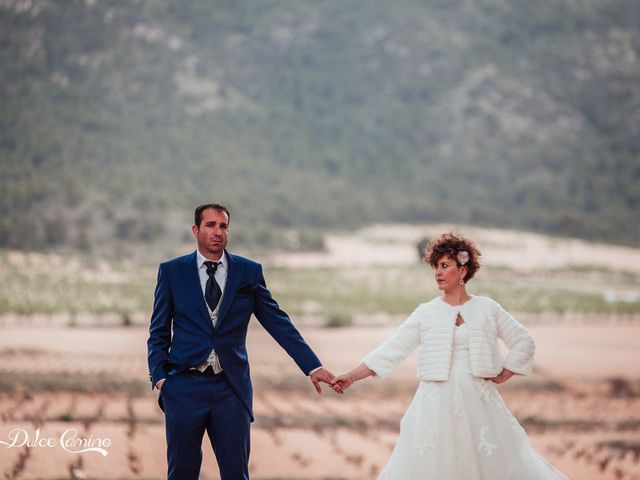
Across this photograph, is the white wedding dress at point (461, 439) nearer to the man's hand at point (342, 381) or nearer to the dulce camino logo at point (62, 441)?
the man's hand at point (342, 381)

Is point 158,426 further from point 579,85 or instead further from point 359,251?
point 579,85

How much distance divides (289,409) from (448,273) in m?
9.05

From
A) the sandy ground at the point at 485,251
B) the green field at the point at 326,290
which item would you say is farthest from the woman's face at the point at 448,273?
the sandy ground at the point at 485,251

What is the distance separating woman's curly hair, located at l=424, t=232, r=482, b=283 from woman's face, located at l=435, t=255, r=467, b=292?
19 mm

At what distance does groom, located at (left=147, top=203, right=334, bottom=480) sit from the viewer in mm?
4750

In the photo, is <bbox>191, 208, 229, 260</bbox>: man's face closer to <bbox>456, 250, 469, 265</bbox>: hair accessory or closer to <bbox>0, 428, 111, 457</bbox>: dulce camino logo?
<bbox>456, 250, 469, 265</bbox>: hair accessory

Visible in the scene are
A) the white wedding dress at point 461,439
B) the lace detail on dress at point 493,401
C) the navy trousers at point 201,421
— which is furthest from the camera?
the lace detail on dress at point 493,401

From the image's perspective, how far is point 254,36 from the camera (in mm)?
86875

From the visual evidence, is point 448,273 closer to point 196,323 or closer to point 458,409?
point 458,409

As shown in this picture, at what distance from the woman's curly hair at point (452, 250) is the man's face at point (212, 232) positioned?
3.49 feet

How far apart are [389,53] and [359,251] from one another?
40.0 m

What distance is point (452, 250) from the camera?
5.30 metres

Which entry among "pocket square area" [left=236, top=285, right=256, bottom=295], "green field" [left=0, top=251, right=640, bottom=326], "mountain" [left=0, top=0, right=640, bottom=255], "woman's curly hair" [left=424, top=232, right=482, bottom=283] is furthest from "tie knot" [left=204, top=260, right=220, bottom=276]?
"mountain" [left=0, top=0, right=640, bottom=255]

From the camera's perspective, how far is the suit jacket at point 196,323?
15.6ft
